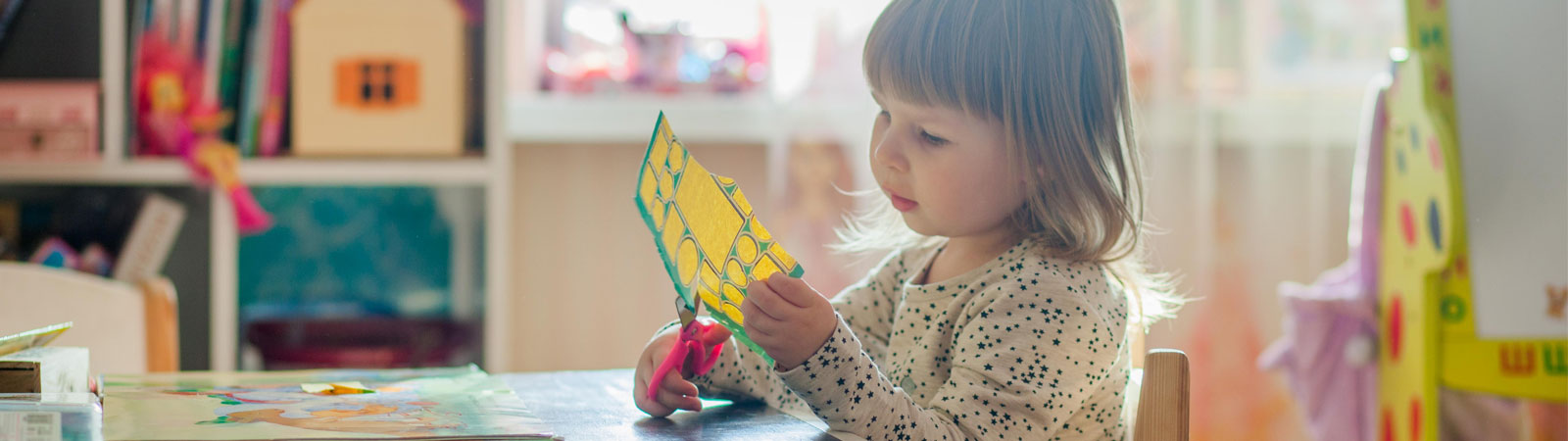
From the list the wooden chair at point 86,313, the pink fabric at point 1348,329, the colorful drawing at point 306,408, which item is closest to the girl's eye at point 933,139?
the colorful drawing at point 306,408

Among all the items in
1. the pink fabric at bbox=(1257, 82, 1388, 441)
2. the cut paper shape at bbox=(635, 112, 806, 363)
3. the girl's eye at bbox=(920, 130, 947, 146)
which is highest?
the girl's eye at bbox=(920, 130, 947, 146)

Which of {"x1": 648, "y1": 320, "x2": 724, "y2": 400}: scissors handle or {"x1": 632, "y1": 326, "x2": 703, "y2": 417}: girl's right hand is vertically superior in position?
{"x1": 648, "y1": 320, "x2": 724, "y2": 400}: scissors handle

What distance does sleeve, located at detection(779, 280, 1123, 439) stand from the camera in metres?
0.60

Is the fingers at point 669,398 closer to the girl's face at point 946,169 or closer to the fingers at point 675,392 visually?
the fingers at point 675,392

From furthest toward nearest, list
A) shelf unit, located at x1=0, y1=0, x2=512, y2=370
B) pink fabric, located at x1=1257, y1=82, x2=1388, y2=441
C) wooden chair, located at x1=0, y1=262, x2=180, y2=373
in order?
1. shelf unit, located at x1=0, y1=0, x2=512, y2=370
2. pink fabric, located at x1=1257, y1=82, x2=1388, y2=441
3. wooden chair, located at x1=0, y1=262, x2=180, y2=373

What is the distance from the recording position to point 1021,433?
63 cm

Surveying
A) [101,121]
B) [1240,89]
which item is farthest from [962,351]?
[1240,89]

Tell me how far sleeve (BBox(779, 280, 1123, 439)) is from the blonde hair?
67 mm

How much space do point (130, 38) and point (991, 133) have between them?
1.35m

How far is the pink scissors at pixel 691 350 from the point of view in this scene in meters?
0.66

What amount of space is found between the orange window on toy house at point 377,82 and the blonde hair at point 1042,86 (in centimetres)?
104

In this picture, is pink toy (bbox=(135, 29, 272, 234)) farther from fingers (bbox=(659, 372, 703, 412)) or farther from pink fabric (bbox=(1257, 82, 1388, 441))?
pink fabric (bbox=(1257, 82, 1388, 441))

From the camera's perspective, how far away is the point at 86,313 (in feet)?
3.54

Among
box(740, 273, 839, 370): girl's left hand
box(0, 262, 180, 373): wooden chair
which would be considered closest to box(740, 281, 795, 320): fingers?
box(740, 273, 839, 370): girl's left hand
